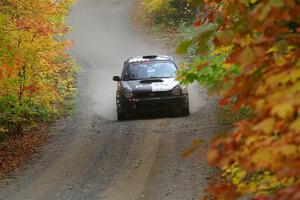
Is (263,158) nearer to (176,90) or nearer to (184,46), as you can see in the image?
(184,46)

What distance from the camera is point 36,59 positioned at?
15086 mm

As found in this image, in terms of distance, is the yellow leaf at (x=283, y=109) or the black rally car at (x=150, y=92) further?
the black rally car at (x=150, y=92)

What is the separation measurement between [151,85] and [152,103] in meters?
0.56

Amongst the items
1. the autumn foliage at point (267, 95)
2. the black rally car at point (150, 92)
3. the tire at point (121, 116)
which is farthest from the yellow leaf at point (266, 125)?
the tire at point (121, 116)

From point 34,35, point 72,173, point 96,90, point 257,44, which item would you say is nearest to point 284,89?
point 257,44

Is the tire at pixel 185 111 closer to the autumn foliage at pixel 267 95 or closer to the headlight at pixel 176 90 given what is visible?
the headlight at pixel 176 90

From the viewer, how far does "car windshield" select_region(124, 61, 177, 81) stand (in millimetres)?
17641

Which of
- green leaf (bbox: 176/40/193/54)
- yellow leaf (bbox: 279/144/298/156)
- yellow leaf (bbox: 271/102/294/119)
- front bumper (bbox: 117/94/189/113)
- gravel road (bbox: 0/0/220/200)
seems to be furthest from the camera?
front bumper (bbox: 117/94/189/113)

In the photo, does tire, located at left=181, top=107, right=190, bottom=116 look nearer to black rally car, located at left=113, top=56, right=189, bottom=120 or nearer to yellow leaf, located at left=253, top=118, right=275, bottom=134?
black rally car, located at left=113, top=56, right=189, bottom=120

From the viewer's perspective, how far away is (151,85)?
16969 mm

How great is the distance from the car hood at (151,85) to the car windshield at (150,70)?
1.11 feet

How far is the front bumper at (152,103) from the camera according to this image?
663 inches

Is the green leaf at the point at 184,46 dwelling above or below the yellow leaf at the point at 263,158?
above

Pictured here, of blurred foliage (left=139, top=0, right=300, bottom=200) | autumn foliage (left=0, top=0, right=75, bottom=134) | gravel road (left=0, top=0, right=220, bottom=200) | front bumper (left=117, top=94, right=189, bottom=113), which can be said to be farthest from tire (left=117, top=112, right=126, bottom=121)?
blurred foliage (left=139, top=0, right=300, bottom=200)
